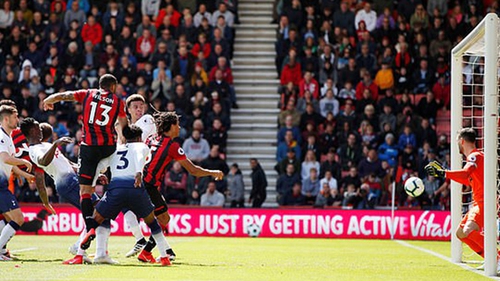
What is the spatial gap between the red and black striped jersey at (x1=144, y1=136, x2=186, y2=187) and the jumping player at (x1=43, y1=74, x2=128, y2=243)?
578 mm

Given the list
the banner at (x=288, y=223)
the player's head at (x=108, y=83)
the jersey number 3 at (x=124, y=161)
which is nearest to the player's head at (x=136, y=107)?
the player's head at (x=108, y=83)

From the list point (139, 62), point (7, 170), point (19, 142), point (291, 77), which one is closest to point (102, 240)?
point (7, 170)

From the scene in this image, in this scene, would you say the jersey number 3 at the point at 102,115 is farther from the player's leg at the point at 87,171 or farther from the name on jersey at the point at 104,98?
the player's leg at the point at 87,171

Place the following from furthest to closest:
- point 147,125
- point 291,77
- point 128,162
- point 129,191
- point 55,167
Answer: point 291,77, point 55,167, point 147,125, point 128,162, point 129,191

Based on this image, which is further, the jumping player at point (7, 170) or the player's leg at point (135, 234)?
the player's leg at point (135, 234)

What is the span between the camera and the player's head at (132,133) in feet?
44.0

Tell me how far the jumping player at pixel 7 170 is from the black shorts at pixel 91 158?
0.90 meters

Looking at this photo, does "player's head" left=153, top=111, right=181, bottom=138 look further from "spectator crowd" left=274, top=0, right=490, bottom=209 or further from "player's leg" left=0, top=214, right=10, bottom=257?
"spectator crowd" left=274, top=0, right=490, bottom=209

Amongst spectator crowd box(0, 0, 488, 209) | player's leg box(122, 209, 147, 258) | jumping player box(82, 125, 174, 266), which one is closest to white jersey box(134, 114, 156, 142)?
player's leg box(122, 209, 147, 258)

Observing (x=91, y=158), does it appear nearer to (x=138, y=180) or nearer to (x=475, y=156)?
(x=138, y=180)

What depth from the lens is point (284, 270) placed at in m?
12.8

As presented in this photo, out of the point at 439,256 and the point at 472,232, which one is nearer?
the point at 472,232

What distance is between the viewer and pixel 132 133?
13398mm

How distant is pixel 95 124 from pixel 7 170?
199 cm
